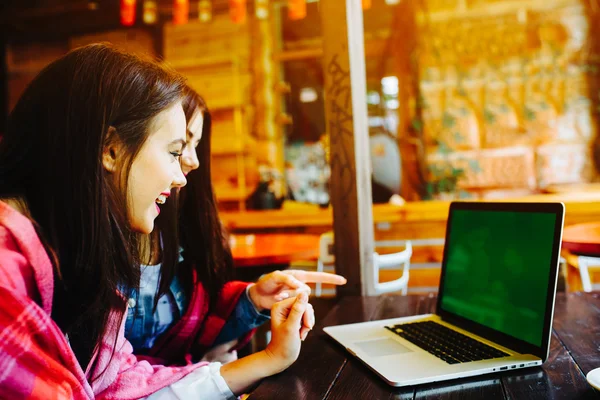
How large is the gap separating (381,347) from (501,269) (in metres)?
0.31

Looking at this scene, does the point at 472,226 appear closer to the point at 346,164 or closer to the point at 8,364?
the point at 346,164

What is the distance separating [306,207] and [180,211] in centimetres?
369

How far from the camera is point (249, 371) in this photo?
103cm

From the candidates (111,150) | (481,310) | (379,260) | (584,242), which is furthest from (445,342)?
(379,260)

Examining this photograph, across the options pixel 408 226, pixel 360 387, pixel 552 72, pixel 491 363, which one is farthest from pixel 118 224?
pixel 552 72

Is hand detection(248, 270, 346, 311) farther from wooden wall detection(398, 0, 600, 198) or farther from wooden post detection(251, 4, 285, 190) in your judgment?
wooden post detection(251, 4, 285, 190)

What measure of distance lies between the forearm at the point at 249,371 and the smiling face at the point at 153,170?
0.33 meters

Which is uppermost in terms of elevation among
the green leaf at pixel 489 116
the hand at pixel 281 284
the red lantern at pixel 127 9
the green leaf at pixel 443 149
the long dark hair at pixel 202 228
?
the red lantern at pixel 127 9

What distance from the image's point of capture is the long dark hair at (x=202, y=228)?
1514 mm

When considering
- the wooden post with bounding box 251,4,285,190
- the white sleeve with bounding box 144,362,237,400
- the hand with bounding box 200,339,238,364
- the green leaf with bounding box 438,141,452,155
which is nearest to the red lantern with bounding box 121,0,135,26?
the wooden post with bounding box 251,4,285,190

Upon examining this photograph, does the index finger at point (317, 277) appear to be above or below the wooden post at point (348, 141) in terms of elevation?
below

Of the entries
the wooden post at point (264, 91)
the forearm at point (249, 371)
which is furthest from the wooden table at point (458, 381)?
the wooden post at point (264, 91)

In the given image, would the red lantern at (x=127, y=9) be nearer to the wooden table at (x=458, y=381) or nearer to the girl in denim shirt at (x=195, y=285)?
the girl in denim shirt at (x=195, y=285)

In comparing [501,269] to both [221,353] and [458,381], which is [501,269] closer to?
[458,381]
